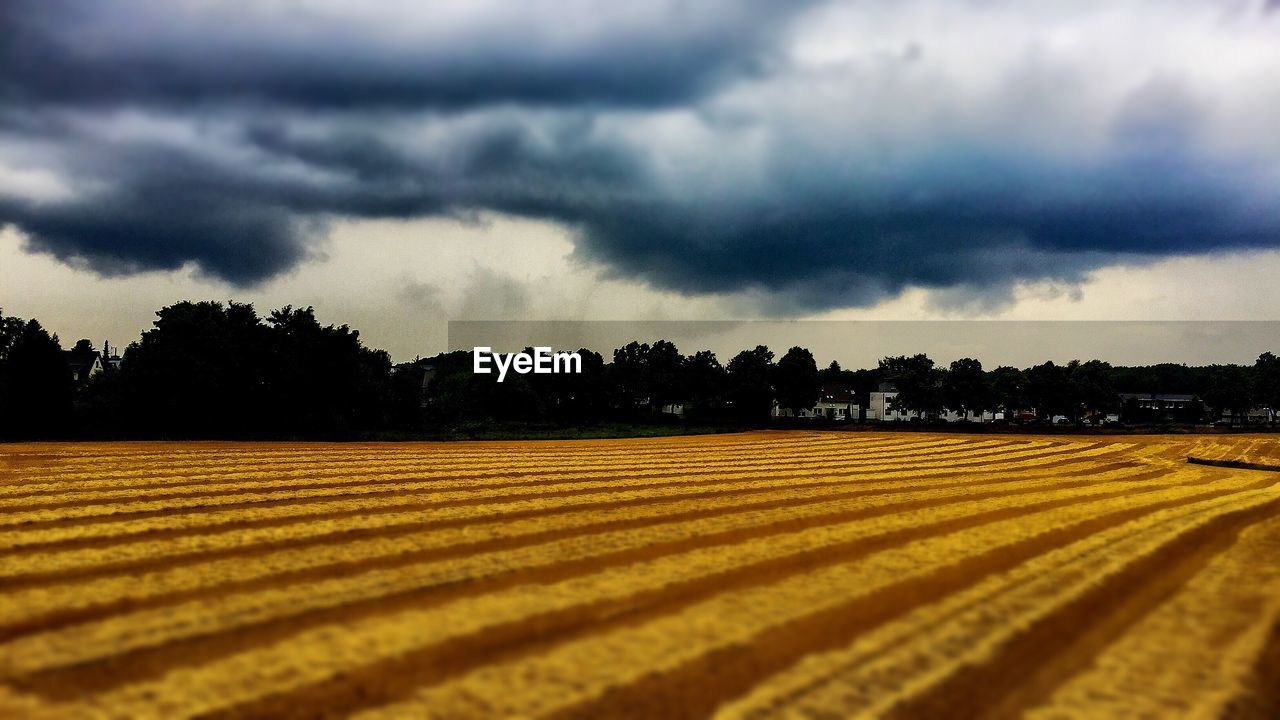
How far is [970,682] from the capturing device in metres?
8.48

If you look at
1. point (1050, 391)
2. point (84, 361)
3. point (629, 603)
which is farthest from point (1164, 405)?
point (84, 361)

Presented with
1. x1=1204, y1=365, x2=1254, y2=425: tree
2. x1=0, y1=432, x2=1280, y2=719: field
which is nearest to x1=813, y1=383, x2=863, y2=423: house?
x1=1204, y1=365, x2=1254, y2=425: tree

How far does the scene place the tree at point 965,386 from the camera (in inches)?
4166

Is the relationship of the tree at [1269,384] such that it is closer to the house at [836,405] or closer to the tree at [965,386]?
the tree at [965,386]

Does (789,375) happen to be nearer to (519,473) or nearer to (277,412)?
(277,412)

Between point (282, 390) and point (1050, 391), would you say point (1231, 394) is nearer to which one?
point (1050, 391)

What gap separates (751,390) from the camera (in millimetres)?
95188

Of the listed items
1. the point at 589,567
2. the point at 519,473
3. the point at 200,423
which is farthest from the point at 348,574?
the point at 200,423

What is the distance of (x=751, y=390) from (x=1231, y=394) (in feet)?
227

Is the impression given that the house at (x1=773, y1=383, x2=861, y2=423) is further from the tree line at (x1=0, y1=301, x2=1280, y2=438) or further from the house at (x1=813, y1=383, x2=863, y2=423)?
the tree line at (x1=0, y1=301, x2=1280, y2=438)

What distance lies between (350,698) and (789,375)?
10627 cm

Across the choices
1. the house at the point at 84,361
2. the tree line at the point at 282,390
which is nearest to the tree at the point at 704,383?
the tree line at the point at 282,390

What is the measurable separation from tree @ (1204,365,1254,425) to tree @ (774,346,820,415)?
55603 millimetres

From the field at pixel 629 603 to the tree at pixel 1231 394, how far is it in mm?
108361
